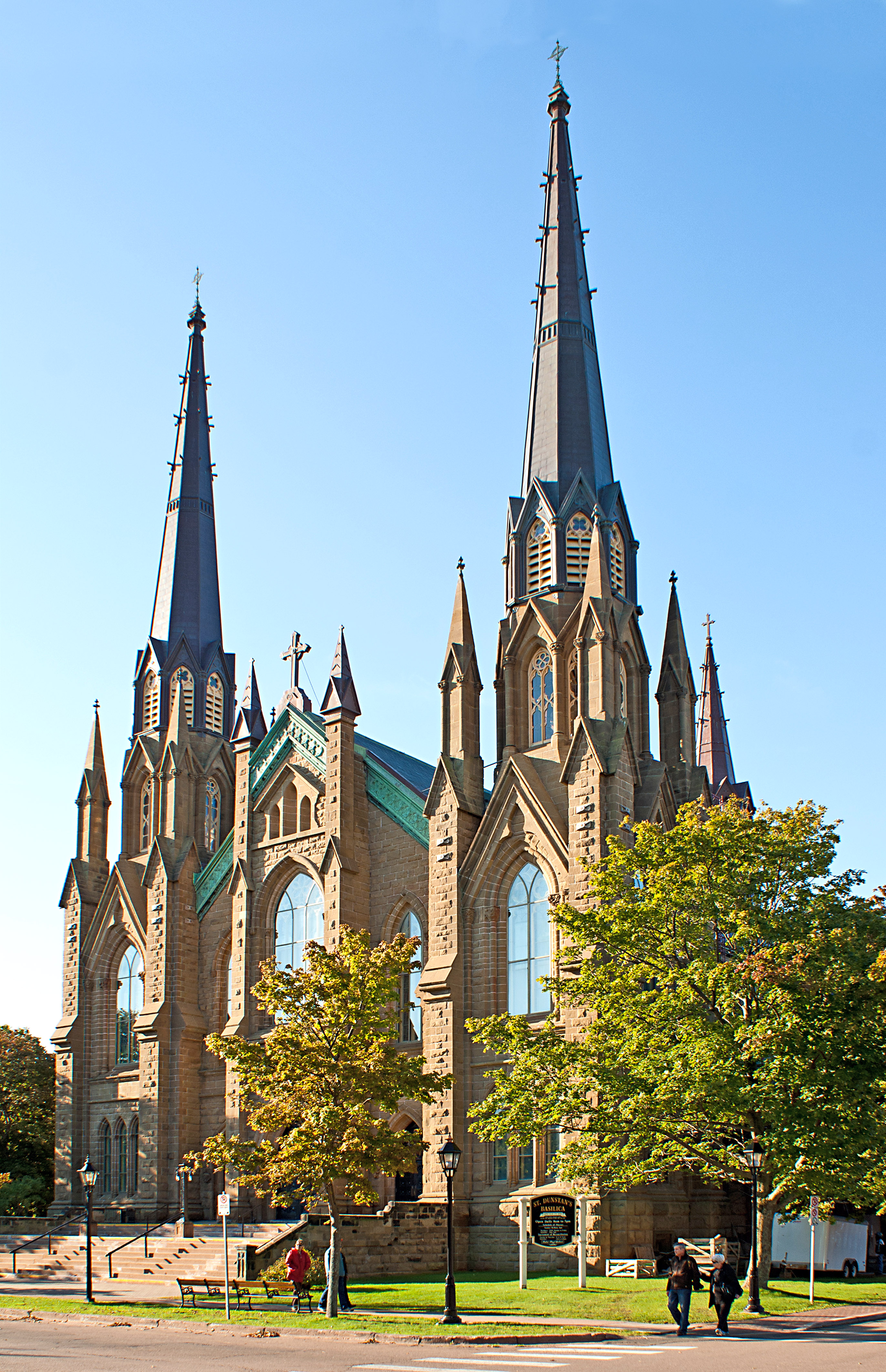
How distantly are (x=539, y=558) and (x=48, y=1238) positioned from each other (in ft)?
82.5

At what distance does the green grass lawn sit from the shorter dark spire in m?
16.9

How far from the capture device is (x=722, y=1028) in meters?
26.0

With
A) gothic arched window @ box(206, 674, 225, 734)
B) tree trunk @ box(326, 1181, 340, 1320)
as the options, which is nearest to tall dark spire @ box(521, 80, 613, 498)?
gothic arched window @ box(206, 674, 225, 734)

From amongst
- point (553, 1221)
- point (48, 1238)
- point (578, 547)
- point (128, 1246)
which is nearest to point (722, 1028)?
point (553, 1221)

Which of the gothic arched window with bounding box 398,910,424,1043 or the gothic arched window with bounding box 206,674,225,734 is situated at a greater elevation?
the gothic arched window with bounding box 206,674,225,734

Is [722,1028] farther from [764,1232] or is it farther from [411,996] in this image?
[411,996]

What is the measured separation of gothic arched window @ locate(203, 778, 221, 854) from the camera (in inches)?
2039

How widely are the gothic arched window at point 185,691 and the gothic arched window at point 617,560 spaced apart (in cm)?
1947

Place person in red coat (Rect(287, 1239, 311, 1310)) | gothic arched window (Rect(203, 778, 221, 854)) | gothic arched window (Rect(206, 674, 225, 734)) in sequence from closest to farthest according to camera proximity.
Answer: person in red coat (Rect(287, 1239, 311, 1310))
gothic arched window (Rect(203, 778, 221, 854))
gothic arched window (Rect(206, 674, 225, 734))

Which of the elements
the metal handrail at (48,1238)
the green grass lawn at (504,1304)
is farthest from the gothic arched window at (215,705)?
the green grass lawn at (504,1304)

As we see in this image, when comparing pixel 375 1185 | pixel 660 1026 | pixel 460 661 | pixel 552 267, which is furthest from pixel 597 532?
pixel 375 1185

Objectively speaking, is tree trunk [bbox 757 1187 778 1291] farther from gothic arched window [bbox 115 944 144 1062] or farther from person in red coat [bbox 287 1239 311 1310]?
gothic arched window [bbox 115 944 144 1062]

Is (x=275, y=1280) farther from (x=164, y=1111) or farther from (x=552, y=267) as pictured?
(x=552, y=267)

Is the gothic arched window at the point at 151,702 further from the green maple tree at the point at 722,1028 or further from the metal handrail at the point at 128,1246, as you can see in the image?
the green maple tree at the point at 722,1028
